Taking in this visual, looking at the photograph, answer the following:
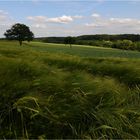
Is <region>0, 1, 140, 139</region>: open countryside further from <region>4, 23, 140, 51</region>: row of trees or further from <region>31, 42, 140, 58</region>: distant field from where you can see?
<region>4, 23, 140, 51</region>: row of trees

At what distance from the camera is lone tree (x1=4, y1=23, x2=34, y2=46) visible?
111ft

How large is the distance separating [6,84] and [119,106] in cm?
140

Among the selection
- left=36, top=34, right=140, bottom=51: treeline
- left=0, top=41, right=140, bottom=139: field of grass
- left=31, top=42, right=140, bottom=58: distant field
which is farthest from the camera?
left=36, top=34, right=140, bottom=51: treeline

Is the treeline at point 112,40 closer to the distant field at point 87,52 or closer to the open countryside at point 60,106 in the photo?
the distant field at point 87,52

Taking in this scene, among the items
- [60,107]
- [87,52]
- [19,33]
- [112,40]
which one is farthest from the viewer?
[112,40]

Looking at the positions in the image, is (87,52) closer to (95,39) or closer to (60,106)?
(60,106)

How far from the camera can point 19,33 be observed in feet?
116

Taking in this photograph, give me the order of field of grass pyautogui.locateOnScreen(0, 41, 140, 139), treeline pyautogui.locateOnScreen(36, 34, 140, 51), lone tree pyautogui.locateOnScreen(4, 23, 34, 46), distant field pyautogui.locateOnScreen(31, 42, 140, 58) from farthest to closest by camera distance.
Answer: treeline pyautogui.locateOnScreen(36, 34, 140, 51) → lone tree pyautogui.locateOnScreen(4, 23, 34, 46) → distant field pyautogui.locateOnScreen(31, 42, 140, 58) → field of grass pyautogui.locateOnScreen(0, 41, 140, 139)

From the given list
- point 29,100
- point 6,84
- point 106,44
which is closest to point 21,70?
point 6,84

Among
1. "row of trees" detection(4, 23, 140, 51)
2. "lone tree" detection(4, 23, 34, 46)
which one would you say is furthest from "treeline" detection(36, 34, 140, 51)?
"lone tree" detection(4, 23, 34, 46)

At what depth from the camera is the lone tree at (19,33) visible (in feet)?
111

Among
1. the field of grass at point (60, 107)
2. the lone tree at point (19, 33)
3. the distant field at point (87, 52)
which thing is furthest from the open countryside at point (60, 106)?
the lone tree at point (19, 33)

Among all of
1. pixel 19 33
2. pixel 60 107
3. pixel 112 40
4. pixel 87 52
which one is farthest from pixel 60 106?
pixel 112 40

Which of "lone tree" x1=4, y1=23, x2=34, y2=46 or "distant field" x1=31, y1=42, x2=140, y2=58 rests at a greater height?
"lone tree" x1=4, y1=23, x2=34, y2=46
